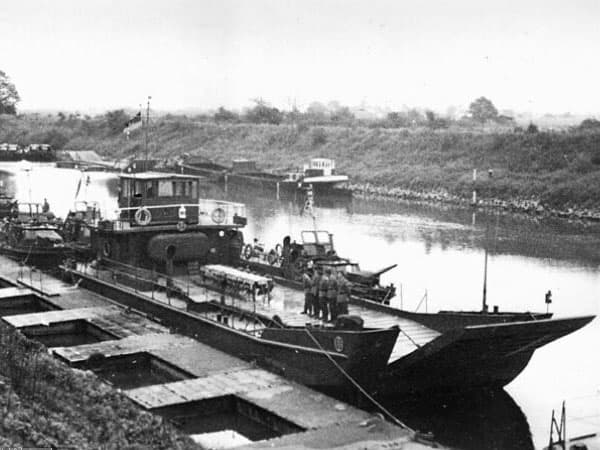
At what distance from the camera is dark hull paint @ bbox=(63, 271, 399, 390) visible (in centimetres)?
1461

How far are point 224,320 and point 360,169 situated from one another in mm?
46869

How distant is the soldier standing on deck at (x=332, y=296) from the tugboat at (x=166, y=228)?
585cm

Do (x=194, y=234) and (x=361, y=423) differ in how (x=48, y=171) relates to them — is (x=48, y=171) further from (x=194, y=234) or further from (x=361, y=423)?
(x=361, y=423)

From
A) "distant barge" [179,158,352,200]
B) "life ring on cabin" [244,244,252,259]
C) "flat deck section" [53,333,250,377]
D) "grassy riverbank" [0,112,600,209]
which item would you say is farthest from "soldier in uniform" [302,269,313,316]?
"distant barge" [179,158,352,200]

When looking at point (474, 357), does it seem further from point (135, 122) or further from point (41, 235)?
point (41, 235)

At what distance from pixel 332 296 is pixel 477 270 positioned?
45.9 feet

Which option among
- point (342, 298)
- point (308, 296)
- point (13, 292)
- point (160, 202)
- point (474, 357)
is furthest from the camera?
point (13, 292)

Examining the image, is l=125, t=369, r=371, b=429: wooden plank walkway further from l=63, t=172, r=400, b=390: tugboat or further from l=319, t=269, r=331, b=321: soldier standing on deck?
l=319, t=269, r=331, b=321: soldier standing on deck

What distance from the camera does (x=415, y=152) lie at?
62.8 metres

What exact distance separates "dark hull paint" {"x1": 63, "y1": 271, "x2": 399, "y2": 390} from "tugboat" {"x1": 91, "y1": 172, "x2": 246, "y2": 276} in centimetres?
318

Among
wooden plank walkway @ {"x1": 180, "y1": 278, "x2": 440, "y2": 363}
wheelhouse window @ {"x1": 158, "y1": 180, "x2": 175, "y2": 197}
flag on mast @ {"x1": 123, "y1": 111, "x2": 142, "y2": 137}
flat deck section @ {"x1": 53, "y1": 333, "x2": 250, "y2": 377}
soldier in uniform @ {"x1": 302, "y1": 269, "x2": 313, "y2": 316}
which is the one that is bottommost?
flat deck section @ {"x1": 53, "y1": 333, "x2": 250, "y2": 377}

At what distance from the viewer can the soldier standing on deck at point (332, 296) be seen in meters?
16.9

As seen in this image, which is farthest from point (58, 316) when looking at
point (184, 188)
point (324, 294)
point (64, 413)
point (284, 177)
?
point (284, 177)

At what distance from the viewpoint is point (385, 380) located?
15.4 metres
